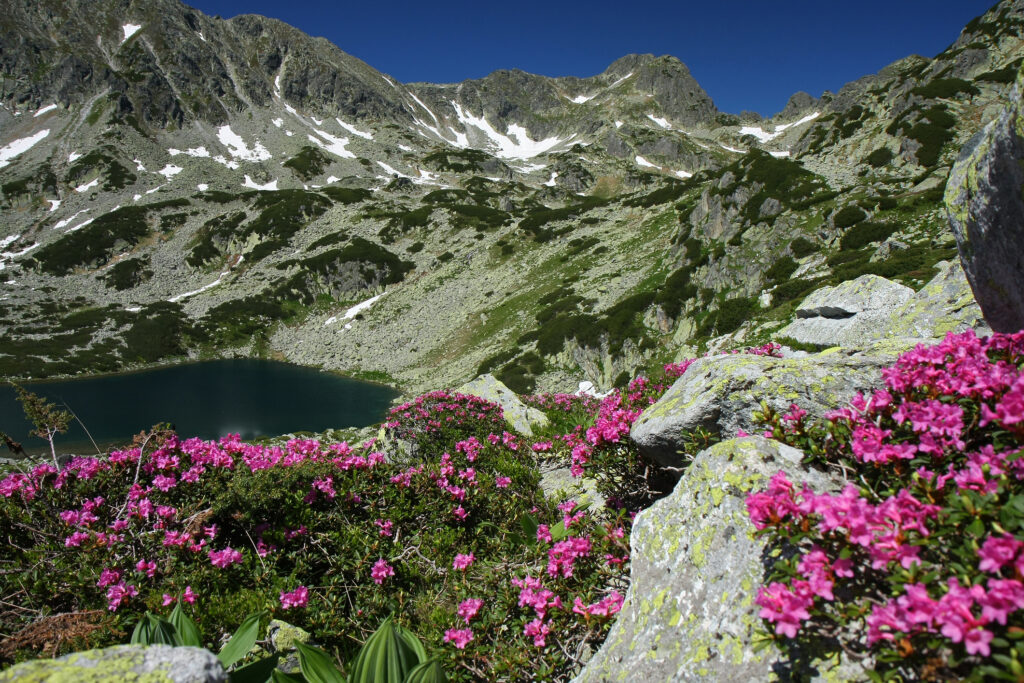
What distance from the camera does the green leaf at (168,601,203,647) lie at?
151 inches

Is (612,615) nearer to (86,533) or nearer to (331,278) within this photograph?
(86,533)

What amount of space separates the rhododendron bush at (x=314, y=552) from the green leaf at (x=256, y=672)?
80cm

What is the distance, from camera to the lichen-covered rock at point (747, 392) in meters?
4.36

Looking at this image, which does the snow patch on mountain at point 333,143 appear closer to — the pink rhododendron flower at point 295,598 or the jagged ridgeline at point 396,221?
the jagged ridgeline at point 396,221

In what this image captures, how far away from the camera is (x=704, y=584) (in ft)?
10.5

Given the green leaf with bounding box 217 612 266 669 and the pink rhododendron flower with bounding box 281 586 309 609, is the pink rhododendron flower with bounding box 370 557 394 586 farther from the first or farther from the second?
the green leaf with bounding box 217 612 266 669

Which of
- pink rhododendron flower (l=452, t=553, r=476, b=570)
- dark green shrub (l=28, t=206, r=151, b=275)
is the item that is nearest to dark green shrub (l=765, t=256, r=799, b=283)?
pink rhododendron flower (l=452, t=553, r=476, b=570)

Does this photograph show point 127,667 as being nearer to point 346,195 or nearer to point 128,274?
point 128,274

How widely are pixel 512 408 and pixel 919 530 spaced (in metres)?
10.4

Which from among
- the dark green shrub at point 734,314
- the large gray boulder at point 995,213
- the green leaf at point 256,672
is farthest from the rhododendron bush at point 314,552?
the dark green shrub at point 734,314

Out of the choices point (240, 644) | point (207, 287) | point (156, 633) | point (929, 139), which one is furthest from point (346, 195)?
point (240, 644)

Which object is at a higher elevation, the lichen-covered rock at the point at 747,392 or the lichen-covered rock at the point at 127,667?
the lichen-covered rock at the point at 747,392

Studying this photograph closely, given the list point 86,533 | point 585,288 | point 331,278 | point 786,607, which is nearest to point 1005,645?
point 786,607

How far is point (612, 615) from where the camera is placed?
13.0 ft
